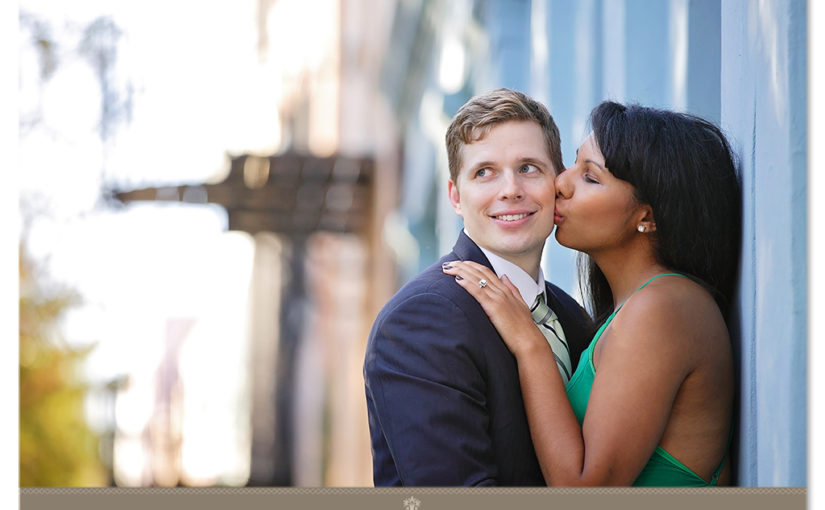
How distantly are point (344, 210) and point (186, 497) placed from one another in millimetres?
12908

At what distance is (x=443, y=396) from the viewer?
2484mm

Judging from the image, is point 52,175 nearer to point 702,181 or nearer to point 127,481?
point 702,181

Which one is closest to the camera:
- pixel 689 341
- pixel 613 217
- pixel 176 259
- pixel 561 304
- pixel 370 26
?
pixel 689 341

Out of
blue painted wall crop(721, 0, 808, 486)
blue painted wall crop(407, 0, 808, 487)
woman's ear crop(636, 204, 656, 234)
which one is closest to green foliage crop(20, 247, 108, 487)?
blue painted wall crop(407, 0, 808, 487)

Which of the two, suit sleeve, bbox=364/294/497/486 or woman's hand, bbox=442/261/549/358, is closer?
suit sleeve, bbox=364/294/497/486

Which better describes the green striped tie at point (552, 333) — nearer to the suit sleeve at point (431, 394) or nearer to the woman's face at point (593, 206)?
the woman's face at point (593, 206)

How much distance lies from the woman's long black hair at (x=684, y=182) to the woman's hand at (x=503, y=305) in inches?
15.7

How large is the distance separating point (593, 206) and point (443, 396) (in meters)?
0.65

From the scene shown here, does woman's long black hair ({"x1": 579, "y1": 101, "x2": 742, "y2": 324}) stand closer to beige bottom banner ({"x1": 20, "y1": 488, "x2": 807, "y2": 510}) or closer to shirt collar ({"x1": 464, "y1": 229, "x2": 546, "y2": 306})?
shirt collar ({"x1": 464, "y1": 229, "x2": 546, "y2": 306})

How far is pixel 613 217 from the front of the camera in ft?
9.19

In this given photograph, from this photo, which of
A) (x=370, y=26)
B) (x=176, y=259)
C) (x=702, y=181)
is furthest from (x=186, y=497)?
(x=370, y=26)

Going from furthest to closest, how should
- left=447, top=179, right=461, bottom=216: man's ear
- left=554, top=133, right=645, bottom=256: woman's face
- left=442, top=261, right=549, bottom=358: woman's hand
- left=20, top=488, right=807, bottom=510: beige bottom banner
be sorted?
left=447, top=179, right=461, bottom=216: man's ear, left=554, top=133, right=645, bottom=256: woman's face, left=442, top=261, right=549, bottom=358: woman's hand, left=20, top=488, right=807, bottom=510: beige bottom banner

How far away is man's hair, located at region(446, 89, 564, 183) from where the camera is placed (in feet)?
9.17
